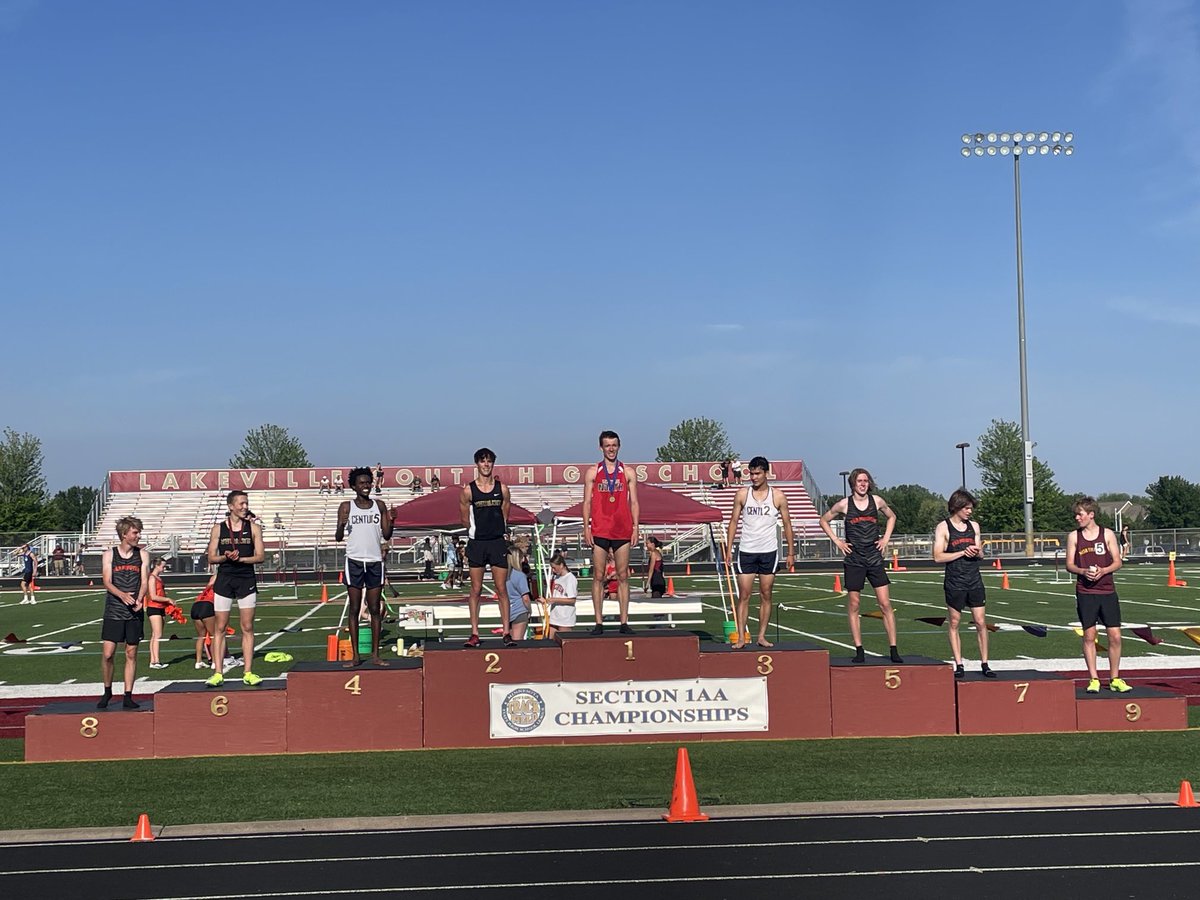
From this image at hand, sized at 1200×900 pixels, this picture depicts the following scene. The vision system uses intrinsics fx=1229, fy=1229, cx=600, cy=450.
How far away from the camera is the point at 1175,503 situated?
287ft

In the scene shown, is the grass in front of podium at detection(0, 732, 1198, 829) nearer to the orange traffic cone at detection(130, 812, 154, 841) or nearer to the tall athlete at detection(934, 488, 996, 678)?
the orange traffic cone at detection(130, 812, 154, 841)

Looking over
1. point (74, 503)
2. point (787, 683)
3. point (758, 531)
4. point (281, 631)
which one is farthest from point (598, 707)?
point (74, 503)

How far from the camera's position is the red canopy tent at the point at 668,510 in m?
22.7

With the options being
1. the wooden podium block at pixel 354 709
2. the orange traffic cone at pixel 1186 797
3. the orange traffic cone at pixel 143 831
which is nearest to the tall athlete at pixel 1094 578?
the orange traffic cone at pixel 1186 797

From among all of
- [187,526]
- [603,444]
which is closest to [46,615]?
[603,444]

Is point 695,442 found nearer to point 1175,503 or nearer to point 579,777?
point 1175,503

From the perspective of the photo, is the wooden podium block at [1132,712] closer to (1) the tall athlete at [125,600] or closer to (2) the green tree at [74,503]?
(1) the tall athlete at [125,600]

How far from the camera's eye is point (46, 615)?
31.4m

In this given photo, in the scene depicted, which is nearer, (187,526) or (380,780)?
(380,780)

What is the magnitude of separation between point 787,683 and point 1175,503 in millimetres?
84955

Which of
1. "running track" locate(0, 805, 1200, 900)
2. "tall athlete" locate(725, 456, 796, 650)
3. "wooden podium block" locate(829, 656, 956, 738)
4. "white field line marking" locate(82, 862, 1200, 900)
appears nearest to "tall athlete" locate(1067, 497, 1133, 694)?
"wooden podium block" locate(829, 656, 956, 738)

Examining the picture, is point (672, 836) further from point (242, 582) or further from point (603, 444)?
point (242, 582)

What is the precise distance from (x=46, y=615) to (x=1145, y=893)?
98.3ft

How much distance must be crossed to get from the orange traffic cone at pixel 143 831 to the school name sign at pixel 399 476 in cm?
6573
